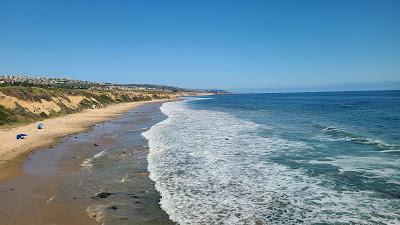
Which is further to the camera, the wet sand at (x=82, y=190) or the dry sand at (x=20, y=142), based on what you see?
the dry sand at (x=20, y=142)

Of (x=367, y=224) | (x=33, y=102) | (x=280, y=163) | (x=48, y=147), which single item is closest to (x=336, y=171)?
(x=280, y=163)

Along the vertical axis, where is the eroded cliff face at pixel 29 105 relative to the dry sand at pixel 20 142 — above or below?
above

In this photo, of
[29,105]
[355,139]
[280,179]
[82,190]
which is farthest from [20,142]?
[355,139]

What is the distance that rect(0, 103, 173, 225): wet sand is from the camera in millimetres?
9766

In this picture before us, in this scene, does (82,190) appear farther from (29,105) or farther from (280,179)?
(29,105)

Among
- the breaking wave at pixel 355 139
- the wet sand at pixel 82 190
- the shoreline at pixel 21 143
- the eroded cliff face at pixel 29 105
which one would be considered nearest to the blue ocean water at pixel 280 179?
the breaking wave at pixel 355 139

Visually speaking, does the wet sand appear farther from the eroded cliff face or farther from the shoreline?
the eroded cliff face

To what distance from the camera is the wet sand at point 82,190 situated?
9.77 m

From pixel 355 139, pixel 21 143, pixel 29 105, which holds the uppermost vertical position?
pixel 29 105

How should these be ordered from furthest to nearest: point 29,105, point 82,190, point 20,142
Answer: point 29,105 → point 20,142 → point 82,190

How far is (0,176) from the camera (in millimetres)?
14125

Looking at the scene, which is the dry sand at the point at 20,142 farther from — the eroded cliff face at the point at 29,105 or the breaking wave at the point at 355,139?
the breaking wave at the point at 355,139

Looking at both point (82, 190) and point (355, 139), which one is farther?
point (355, 139)

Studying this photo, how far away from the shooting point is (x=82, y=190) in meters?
12.4
